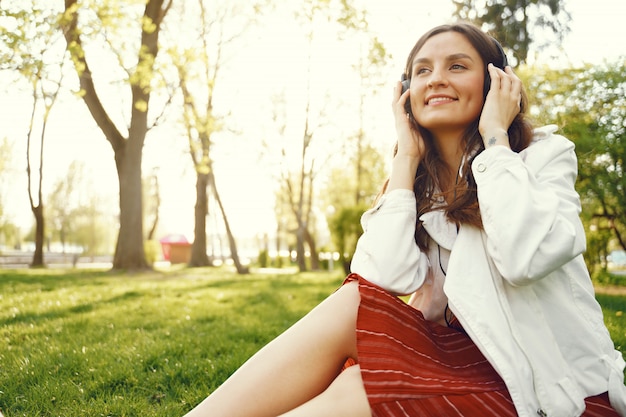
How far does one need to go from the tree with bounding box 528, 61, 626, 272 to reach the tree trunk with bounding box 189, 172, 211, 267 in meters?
14.7

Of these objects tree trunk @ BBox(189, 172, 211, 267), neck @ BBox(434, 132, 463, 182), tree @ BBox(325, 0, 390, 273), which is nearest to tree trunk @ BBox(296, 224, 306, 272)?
tree @ BBox(325, 0, 390, 273)

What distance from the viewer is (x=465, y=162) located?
192cm

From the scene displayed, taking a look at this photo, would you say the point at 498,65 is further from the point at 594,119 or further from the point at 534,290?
the point at 594,119

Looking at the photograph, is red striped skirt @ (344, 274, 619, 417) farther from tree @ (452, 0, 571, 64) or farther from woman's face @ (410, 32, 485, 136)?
tree @ (452, 0, 571, 64)

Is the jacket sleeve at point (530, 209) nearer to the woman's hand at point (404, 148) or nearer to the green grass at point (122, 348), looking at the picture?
the woman's hand at point (404, 148)

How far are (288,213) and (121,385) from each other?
33765 millimetres

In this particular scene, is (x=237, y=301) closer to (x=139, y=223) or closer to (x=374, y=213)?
(x=374, y=213)

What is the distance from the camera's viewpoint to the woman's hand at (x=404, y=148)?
6.54 ft

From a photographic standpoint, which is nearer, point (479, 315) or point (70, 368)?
point (479, 315)

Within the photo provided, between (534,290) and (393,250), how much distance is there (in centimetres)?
45

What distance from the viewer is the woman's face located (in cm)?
199

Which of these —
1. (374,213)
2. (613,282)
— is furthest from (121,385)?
(613,282)

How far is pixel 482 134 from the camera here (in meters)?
1.84

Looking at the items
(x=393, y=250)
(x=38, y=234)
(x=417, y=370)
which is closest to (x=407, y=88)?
(x=393, y=250)
